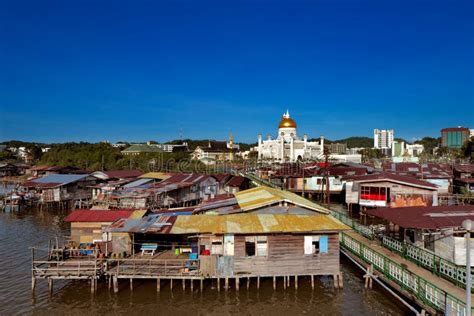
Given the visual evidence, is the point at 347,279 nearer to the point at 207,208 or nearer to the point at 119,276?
the point at 207,208

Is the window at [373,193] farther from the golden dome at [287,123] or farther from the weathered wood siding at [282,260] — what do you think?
the golden dome at [287,123]

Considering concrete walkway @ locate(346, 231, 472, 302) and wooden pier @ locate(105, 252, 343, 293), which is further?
wooden pier @ locate(105, 252, 343, 293)

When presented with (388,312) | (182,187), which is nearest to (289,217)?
(388,312)

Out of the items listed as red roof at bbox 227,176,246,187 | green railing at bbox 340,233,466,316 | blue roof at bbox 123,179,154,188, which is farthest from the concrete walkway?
blue roof at bbox 123,179,154,188

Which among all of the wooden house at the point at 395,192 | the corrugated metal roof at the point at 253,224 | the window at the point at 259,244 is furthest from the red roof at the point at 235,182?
the window at the point at 259,244

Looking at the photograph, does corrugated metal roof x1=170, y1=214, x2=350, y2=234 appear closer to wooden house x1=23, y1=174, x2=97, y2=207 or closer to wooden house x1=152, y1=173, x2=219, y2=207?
wooden house x1=152, y1=173, x2=219, y2=207
